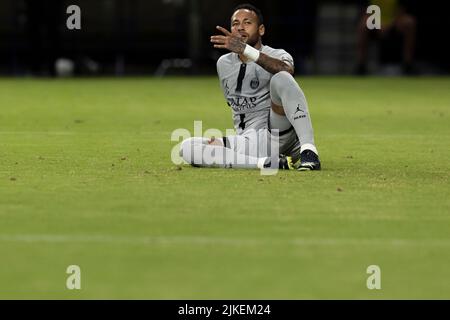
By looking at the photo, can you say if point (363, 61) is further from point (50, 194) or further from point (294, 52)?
point (50, 194)

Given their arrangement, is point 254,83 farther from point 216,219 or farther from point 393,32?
point 393,32

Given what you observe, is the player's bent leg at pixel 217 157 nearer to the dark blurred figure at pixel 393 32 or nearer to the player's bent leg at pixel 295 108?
the player's bent leg at pixel 295 108

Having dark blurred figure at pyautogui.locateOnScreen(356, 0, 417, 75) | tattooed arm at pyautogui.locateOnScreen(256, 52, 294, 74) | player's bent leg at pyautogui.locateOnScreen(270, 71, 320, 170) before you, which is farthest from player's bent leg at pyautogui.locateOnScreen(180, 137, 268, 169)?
dark blurred figure at pyautogui.locateOnScreen(356, 0, 417, 75)

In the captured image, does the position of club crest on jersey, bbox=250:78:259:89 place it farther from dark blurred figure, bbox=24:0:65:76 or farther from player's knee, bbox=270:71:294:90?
dark blurred figure, bbox=24:0:65:76

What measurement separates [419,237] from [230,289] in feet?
5.81

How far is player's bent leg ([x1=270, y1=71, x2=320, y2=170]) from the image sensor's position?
1023 cm

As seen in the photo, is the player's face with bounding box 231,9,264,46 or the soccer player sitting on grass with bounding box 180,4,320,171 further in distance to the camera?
the player's face with bounding box 231,9,264,46

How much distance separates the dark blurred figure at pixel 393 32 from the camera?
29438 mm

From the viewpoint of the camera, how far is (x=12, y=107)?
19438mm

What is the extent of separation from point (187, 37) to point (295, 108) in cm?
2081

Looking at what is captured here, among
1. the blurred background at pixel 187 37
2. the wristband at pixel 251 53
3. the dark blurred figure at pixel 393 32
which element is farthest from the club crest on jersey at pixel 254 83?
the blurred background at pixel 187 37

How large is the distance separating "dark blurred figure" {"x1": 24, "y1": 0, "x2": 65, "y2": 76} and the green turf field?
47.7 ft

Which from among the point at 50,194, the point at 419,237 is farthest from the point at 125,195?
the point at 419,237

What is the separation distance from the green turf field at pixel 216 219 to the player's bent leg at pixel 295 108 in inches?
10.1
